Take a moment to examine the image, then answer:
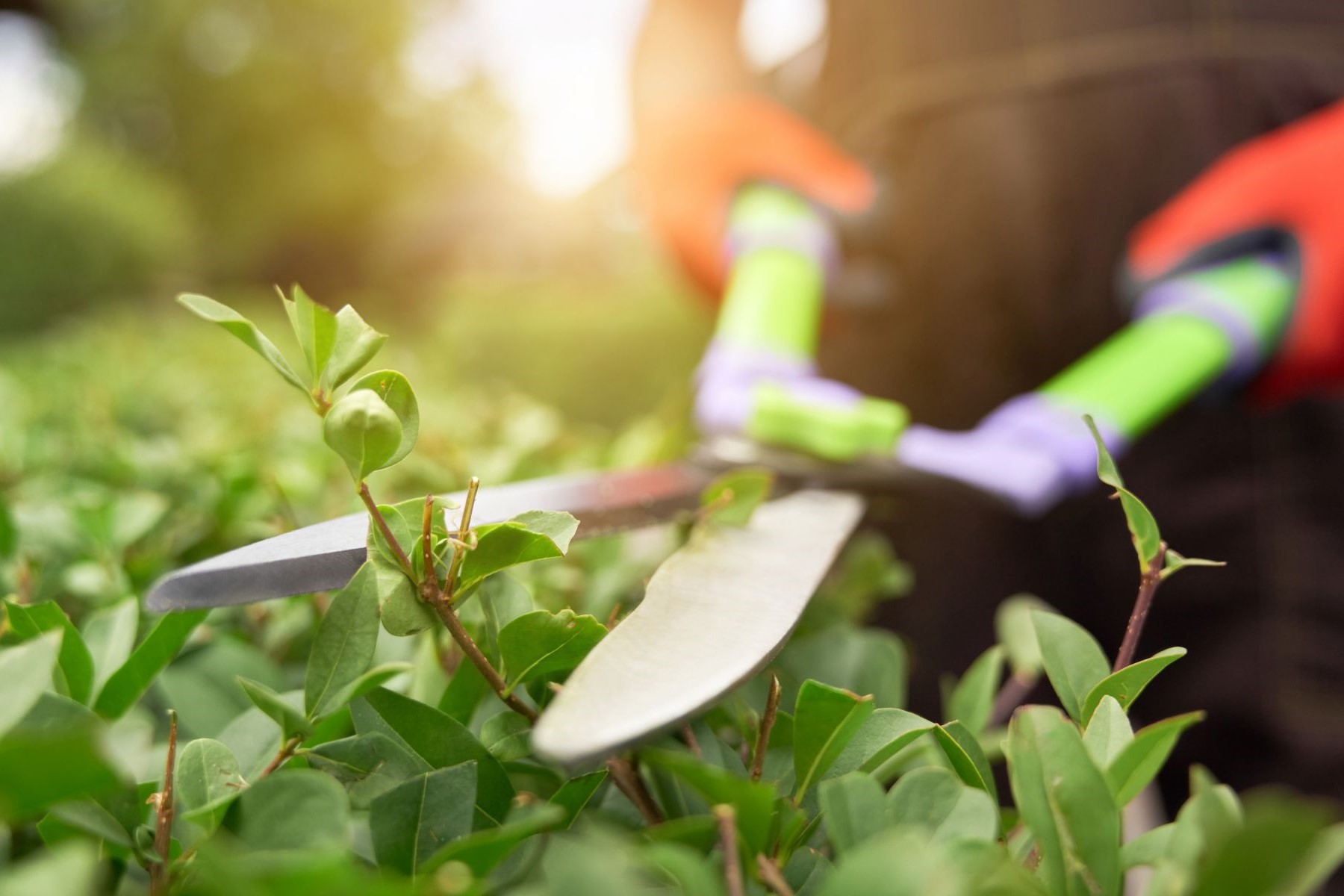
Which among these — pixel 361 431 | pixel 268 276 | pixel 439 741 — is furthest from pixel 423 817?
pixel 268 276

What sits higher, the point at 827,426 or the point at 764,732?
the point at 827,426

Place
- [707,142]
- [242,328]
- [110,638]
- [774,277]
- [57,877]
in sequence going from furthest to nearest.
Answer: [707,142], [774,277], [110,638], [242,328], [57,877]

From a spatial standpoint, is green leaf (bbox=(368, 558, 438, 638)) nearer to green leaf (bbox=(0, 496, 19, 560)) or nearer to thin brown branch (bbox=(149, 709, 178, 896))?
thin brown branch (bbox=(149, 709, 178, 896))

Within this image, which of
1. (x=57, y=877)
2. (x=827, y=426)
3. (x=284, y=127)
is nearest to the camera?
(x=57, y=877)

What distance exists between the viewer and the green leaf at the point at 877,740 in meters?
0.35

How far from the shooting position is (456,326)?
16.1 ft

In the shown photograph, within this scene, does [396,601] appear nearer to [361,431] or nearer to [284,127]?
[361,431]

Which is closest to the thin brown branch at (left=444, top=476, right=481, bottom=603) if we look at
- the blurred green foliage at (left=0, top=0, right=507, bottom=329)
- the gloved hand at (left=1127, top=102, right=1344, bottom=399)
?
the gloved hand at (left=1127, top=102, right=1344, bottom=399)

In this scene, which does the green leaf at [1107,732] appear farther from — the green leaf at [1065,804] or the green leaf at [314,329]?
the green leaf at [314,329]

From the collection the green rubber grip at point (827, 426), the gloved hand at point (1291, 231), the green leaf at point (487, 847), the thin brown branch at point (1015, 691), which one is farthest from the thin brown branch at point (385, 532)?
the gloved hand at point (1291, 231)

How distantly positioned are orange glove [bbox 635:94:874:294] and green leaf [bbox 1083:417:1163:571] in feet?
3.14

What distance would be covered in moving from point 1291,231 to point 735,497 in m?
0.90

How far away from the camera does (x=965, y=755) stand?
1.11 ft

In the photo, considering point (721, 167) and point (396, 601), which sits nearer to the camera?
point (396, 601)
